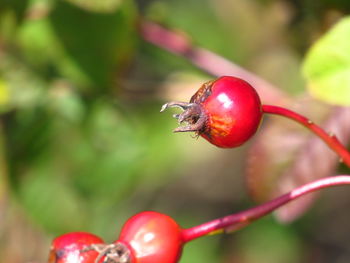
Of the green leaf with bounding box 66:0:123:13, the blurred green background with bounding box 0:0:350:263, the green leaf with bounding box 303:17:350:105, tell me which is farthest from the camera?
the blurred green background with bounding box 0:0:350:263

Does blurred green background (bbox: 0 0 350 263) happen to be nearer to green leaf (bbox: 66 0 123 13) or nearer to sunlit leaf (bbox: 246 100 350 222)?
green leaf (bbox: 66 0 123 13)

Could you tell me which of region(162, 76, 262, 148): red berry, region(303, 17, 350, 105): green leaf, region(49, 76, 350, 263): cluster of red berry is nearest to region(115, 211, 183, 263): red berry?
region(49, 76, 350, 263): cluster of red berry

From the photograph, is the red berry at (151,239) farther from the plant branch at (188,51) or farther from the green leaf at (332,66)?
the plant branch at (188,51)

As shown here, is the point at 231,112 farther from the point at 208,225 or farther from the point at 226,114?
the point at 208,225

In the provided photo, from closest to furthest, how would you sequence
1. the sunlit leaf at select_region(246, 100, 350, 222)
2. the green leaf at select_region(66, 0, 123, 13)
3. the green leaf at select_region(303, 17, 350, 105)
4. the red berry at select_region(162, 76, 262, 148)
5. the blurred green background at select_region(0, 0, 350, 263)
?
1. the red berry at select_region(162, 76, 262, 148)
2. the green leaf at select_region(303, 17, 350, 105)
3. the sunlit leaf at select_region(246, 100, 350, 222)
4. the green leaf at select_region(66, 0, 123, 13)
5. the blurred green background at select_region(0, 0, 350, 263)

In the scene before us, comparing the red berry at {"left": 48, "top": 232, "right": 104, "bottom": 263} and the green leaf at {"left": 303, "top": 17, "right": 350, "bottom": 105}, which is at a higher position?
the green leaf at {"left": 303, "top": 17, "right": 350, "bottom": 105}

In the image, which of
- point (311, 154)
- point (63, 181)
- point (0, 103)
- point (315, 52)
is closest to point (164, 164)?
point (63, 181)

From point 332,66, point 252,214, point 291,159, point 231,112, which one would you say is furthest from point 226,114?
point 291,159

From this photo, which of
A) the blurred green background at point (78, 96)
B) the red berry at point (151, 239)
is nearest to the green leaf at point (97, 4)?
the blurred green background at point (78, 96)
